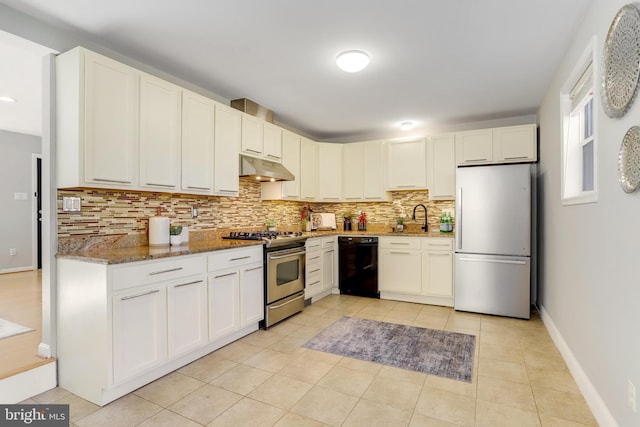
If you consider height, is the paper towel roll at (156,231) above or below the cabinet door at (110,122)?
below

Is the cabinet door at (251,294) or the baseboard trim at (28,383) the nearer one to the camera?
the baseboard trim at (28,383)

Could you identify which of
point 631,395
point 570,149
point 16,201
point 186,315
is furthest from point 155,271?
point 16,201

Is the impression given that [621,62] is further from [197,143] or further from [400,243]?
[400,243]

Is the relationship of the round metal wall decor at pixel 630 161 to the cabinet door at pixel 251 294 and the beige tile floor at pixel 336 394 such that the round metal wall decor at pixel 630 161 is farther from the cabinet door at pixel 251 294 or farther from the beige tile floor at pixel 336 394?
the cabinet door at pixel 251 294

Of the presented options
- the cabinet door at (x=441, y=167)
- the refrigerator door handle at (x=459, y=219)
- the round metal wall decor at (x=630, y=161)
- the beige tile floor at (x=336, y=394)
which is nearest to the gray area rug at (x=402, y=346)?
the beige tile floor at (x=336, y=394)

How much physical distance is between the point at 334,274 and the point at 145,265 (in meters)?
3.01

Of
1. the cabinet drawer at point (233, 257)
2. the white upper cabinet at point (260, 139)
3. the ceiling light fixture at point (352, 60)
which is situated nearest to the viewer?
the ceiling light fixture at point (352, 60)

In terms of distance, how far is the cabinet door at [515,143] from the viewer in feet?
13.5

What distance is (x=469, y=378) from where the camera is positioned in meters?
2.39

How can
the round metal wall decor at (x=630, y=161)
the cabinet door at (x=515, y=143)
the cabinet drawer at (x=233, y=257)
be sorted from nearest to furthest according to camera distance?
the round metal wall decor at (x=630, y=161) < the cabinet drawer at (x=233, y=257) < the cabinet door at (x=515, y=143)

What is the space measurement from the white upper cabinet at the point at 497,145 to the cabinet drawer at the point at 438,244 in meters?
1.11

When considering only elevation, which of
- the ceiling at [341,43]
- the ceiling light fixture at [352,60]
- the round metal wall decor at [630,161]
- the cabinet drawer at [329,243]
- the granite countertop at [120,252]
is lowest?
the cabinet drawer at [329,243]

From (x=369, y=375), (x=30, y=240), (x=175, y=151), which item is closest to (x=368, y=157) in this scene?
(x=175, y=151)

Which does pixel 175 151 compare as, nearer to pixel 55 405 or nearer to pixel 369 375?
pixel 55 405
